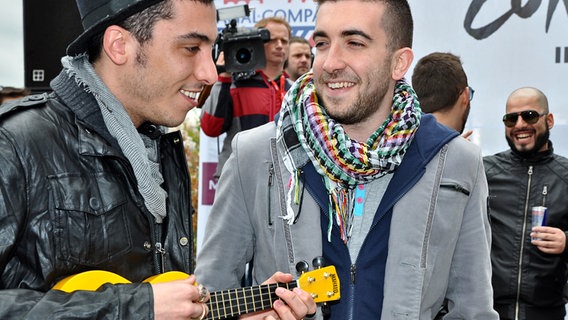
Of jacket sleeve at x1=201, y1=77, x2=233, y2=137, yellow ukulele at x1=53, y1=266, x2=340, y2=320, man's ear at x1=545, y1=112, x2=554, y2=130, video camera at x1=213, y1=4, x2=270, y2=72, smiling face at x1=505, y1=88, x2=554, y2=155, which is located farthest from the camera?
jacket sleeve at x1=201, y1=77, x2=233, y2=137

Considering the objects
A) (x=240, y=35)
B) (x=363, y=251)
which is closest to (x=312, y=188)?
(x=363, y=251)

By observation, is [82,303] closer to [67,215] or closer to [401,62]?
[67,215]

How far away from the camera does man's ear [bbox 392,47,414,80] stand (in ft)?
9.93

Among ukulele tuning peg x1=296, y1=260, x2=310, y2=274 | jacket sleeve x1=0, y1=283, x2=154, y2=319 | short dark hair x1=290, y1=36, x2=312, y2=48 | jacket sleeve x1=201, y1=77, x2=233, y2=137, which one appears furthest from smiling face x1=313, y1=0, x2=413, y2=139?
short dark hair x1=290, y1=36, x2=312, y2=48

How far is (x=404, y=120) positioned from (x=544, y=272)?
8.04 ft

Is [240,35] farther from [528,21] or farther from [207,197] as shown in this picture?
[528,21]

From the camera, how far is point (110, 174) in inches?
85.5

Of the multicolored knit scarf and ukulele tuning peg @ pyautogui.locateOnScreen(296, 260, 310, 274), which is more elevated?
the multicolored knit scarf

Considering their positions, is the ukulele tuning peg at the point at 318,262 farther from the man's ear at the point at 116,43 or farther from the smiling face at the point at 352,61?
the man's ear at the point at 116,43

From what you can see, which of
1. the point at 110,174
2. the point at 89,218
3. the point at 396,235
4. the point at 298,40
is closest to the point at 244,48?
the point at 298,40

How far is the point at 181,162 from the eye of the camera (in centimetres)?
254

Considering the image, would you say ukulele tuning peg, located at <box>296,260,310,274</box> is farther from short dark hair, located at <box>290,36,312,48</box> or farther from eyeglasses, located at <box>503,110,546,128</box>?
short dark hair, located at <box>290,36,312,48</box>

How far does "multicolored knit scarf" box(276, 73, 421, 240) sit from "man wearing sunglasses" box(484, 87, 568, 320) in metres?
2.15

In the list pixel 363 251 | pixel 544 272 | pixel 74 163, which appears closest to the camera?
pixel 74 163
